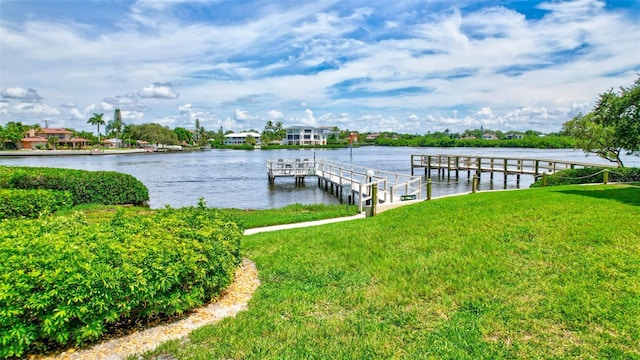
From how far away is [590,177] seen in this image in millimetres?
22266

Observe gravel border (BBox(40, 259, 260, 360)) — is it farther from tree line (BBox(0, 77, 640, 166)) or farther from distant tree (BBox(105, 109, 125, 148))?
distant tree (BBox(105, 109, 125, 148))

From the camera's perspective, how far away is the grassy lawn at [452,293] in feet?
15.0

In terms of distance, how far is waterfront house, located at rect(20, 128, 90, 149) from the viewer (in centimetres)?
11511

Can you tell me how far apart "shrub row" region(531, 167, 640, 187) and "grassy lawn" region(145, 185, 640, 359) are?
13.5 metres

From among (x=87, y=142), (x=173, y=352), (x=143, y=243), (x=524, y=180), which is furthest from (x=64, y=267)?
(x=87, y=142)

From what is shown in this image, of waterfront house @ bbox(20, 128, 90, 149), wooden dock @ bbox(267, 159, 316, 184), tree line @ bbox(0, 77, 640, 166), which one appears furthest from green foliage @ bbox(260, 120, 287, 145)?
wooden dock @ bbox(267, 159, 316, 184)

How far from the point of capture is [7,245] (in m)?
5.09

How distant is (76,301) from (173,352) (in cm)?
117

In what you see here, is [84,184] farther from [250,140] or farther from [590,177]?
[250,140]

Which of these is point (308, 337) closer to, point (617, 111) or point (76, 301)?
point (76, 301)

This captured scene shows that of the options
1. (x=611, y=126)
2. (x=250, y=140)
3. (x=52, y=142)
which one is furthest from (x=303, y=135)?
(x=611, y=126)

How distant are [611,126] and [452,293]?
75.4 feet

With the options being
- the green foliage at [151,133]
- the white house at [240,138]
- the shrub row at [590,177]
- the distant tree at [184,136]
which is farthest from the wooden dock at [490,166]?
the distant tree at [184,136]

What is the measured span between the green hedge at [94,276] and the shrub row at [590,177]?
67.7 ft
